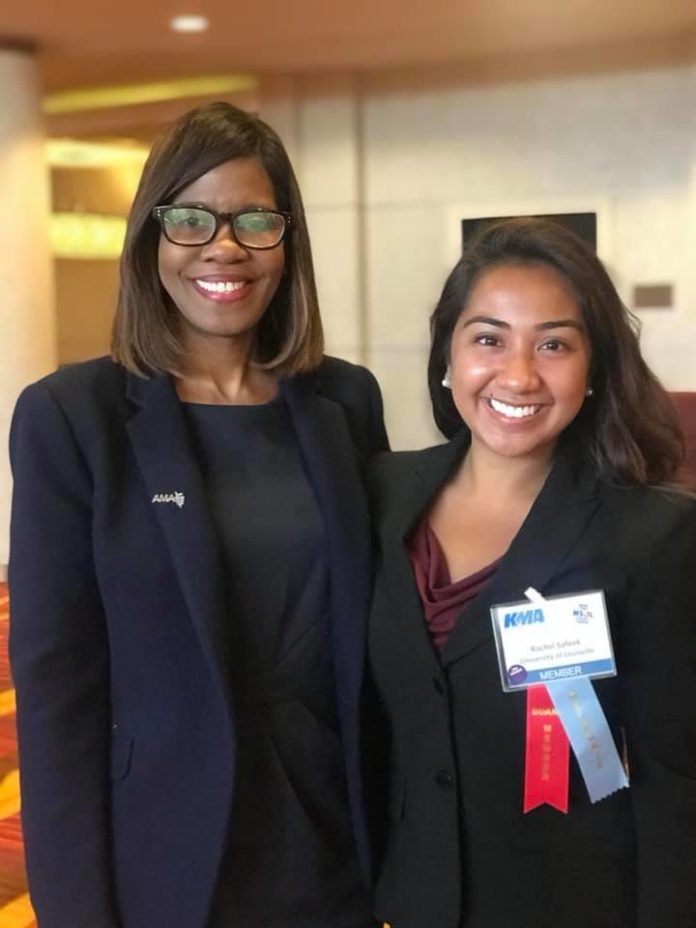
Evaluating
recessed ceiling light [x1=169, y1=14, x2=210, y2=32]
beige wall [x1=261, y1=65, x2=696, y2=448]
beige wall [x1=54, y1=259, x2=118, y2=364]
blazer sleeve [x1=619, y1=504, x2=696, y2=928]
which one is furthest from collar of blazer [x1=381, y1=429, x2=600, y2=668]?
beige wall [x1=54, y1=259, x2=118, y2=364]

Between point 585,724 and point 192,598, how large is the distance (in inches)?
22.6

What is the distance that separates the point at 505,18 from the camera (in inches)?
221

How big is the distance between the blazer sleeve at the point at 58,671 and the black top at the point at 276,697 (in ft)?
0.65

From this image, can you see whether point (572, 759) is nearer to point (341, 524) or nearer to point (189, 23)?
point (341, 524)

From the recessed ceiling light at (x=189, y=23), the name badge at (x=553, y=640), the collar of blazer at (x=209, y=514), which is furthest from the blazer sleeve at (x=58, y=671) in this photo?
the recessed ceiling light at (x=189, y=23)

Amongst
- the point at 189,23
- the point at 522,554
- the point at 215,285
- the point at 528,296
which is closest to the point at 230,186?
the point at 215,285

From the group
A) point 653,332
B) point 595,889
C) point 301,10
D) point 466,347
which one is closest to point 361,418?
point 466,347

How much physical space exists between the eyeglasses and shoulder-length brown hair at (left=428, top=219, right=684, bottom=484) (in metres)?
0.33

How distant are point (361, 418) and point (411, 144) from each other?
18.8 ft

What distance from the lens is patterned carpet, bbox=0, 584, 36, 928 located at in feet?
9.30

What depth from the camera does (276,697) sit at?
1575 mm

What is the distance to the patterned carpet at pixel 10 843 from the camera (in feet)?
9.30

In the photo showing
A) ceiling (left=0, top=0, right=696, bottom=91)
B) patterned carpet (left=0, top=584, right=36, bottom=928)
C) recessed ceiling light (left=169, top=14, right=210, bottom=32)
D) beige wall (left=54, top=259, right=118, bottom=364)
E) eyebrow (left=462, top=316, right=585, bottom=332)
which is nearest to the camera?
eyebrow (left=462, top=316, right=585, bottom=332)

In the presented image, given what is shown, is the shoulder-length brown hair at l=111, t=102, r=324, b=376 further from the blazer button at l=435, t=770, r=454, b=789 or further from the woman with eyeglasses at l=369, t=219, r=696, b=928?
the blazer button at l=435, t=770, r=454, b=789
